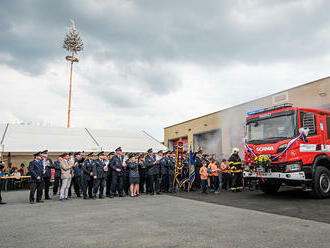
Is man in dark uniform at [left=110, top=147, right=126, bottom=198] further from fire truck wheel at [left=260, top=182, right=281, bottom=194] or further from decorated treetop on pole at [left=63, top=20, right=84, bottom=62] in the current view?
decorated treetop on pole at [left=63, top=20, right=84, bottom=62]

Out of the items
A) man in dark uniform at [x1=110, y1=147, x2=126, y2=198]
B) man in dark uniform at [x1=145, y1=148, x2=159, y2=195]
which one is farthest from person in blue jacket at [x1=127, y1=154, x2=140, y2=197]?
man in dark uniform at [x1=145, y1=148, x2=159, y2=195]

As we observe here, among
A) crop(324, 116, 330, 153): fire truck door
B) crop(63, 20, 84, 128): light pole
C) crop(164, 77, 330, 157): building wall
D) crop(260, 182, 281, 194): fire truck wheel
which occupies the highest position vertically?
crop(63, 20, 84, 128): light pole

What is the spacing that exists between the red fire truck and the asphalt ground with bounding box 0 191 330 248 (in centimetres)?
221

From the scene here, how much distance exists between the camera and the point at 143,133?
2284cm

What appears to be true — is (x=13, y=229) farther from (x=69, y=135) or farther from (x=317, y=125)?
A: (x=69, y=135)

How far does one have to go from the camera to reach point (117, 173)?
33.3 feet

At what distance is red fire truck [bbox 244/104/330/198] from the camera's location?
7711mm

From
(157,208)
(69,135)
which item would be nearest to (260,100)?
(157,208)

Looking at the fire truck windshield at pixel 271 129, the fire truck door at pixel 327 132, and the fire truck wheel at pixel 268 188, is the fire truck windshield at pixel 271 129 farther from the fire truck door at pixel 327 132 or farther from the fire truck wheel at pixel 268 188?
the fire truck wheel at pixel 268 188

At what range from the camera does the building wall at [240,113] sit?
13.5 metres

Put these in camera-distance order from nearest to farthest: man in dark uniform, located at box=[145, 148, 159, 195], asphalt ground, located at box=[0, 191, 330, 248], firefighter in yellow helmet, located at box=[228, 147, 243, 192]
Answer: asphalt ground, located at box=[0, 191, 330, 248], firefighter in yellow helmet, located at box=[228, 147, 243, 192], man in dark uniform, located at box=[145, 148, 159, 195]

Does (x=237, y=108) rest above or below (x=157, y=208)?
above

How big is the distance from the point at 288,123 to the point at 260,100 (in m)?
8.96

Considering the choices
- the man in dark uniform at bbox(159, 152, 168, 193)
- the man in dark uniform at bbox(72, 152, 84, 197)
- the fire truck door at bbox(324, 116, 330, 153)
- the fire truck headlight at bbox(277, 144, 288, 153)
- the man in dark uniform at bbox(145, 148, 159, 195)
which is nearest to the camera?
the fire truck headlight at bbox(277, 144, 288, 153)
